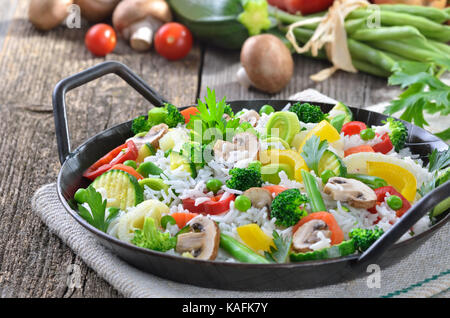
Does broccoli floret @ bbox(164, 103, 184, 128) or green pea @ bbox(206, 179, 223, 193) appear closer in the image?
green pea @ bbox(206, 179, 223, 193)

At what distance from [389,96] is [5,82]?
392cm

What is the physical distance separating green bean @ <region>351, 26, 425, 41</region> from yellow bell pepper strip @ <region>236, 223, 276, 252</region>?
398cm

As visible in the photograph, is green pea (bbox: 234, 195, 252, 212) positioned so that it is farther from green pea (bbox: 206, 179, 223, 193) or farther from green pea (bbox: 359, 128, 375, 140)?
green pea (bbox: 359, 128, 375, 140)

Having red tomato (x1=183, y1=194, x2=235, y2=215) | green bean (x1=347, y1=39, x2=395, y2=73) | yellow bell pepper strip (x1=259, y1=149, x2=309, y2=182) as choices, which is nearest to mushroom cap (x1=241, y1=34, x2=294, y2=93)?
green bean (x1=347, y1=39, x2=395, y2=73)

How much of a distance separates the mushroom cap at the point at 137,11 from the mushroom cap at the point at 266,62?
4.88 ft

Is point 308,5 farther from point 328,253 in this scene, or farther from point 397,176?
point 328,253

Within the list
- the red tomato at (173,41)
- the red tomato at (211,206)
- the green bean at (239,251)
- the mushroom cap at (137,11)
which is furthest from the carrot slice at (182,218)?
the mushroom cap at (137,11)

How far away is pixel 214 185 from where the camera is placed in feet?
11.1

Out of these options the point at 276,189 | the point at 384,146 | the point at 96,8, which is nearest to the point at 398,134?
the point at 384,146

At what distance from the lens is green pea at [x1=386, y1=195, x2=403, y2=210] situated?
3168mm

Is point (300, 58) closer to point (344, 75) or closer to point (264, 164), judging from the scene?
point (344, 75)
